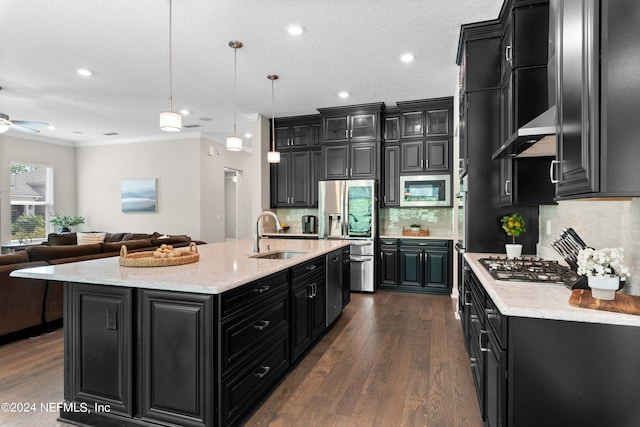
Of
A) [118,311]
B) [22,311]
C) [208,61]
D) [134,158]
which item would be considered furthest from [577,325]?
[134,158]

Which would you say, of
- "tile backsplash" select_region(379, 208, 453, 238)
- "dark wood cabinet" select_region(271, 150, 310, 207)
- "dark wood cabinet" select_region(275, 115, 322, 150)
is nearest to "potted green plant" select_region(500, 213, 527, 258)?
"tile backsplash" select_region(379, 208, 453, 238)

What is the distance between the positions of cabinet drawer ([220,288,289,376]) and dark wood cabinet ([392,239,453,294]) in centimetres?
330

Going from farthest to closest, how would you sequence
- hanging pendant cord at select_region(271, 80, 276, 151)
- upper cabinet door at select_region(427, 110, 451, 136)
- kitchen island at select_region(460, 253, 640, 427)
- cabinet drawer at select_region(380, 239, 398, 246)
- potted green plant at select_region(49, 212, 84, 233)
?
potted green plant at select_region(49, 212, 84, 233)
cabinet drawer at select_region(380, 239, 398, 246)
upper cabinet door at select_region(427, 110, 451, 136)
hanging pendant cord at select_region(271, 80, 276, 151)
kitchen island at select_region(460, 253, 640, 427)

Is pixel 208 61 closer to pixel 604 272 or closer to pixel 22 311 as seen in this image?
pixel 22 311

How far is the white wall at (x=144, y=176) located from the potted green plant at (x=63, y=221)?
50 centimetres

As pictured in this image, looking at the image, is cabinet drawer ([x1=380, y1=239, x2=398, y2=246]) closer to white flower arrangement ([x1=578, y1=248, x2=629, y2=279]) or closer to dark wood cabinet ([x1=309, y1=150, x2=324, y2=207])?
dark wood cabinet ([x1=309, y1=150, x2=324, y2=207])

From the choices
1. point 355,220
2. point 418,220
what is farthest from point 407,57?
point 418,220

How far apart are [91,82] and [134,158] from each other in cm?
388

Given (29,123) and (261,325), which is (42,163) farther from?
(261,325)

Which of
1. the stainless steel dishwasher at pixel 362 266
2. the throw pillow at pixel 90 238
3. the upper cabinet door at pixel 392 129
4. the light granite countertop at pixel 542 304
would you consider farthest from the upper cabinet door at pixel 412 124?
the throw pillow at pixel 90 238

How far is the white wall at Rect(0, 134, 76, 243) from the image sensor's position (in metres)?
7.04

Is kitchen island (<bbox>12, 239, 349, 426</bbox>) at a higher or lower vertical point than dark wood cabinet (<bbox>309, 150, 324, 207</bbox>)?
lower

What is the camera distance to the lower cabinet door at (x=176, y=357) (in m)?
1.84

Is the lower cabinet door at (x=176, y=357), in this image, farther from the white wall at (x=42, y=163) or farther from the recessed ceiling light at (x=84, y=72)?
the white wall at (x=42, y=163)
